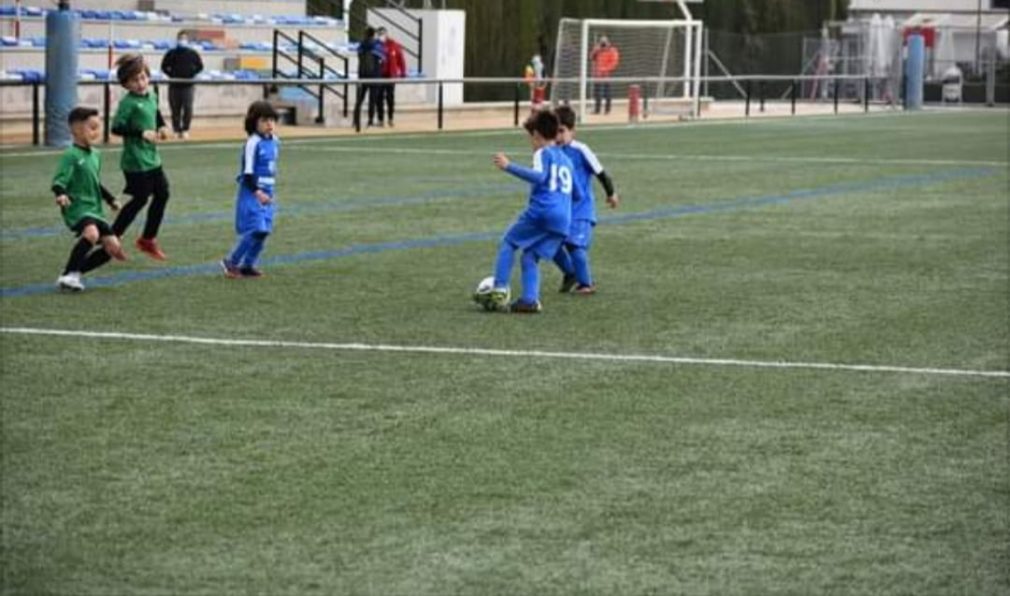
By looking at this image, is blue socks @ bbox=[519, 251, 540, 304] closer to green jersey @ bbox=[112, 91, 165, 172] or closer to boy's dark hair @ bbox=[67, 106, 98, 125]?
boy's dark hair @ bbox=[67, 106, 98, 125]

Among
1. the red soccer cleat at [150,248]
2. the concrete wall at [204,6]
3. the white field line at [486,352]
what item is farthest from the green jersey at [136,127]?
the concrete wall at [204,6]

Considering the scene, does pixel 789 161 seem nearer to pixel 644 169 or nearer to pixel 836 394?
pixel 644 169

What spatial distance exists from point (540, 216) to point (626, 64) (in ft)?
115

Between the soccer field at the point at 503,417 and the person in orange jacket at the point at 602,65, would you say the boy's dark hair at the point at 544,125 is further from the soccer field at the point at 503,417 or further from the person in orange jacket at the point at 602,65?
the person in orange jacket at the point at 602,65

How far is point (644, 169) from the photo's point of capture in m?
26.9

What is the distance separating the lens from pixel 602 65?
45.2 m

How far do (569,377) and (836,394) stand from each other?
1192 mm

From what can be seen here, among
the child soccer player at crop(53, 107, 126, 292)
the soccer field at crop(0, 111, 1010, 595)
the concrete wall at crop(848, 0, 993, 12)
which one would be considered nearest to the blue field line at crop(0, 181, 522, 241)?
the soccer field at crop(0, 111, 1010, 595)

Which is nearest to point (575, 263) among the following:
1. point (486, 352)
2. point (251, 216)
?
point (251, 216)

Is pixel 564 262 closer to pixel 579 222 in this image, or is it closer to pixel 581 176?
pixel 579 222

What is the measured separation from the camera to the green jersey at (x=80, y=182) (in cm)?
1327

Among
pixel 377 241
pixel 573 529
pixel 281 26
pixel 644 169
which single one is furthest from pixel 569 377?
pixel 281 26

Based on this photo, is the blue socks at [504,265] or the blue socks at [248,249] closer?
the blue socks at [504,265]

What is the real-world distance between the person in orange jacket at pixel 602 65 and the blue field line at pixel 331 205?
20994 mm
